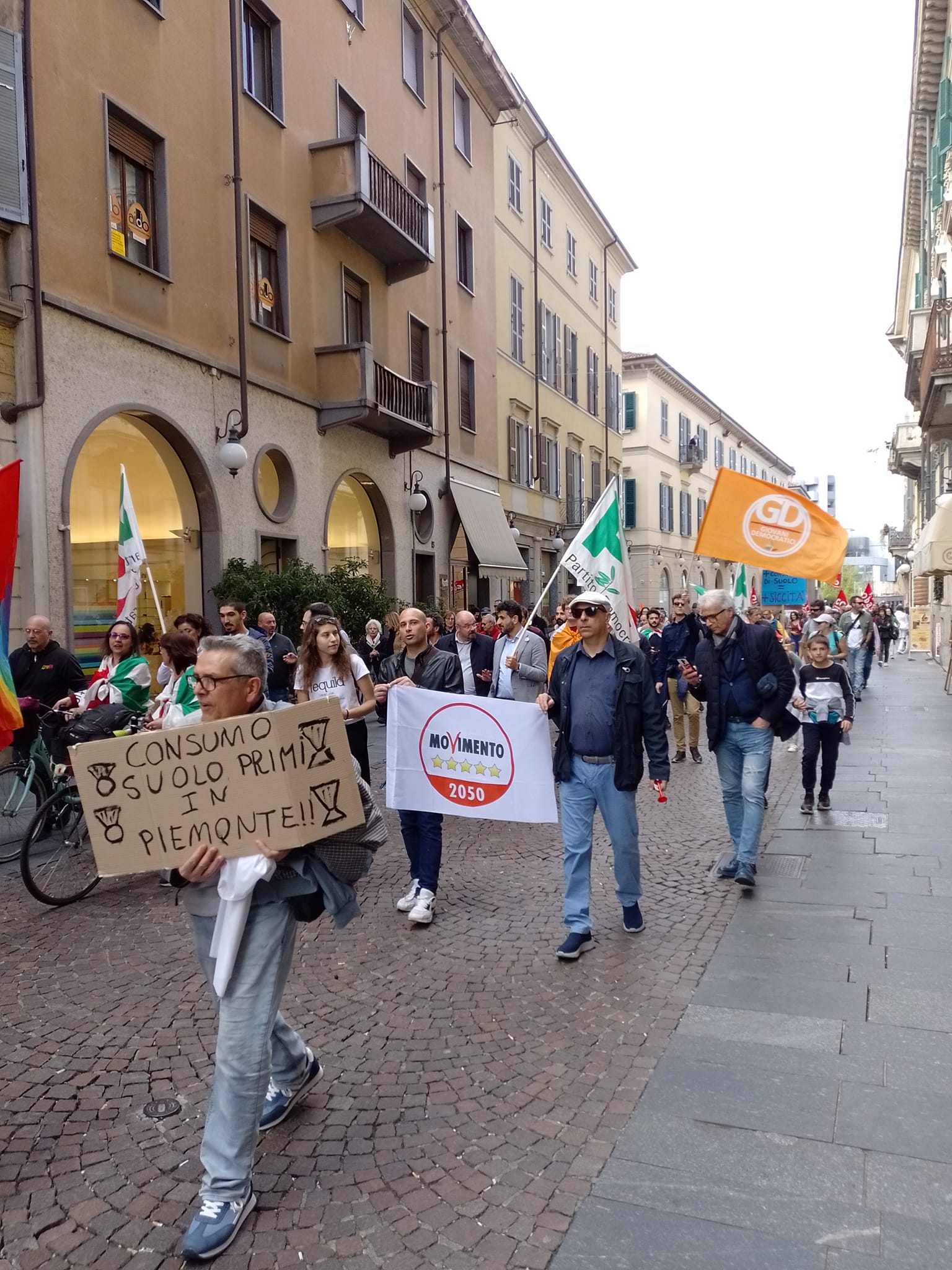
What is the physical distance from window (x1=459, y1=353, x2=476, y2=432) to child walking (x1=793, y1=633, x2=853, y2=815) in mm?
15513

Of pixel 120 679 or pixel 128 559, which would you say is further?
pixel 128 559

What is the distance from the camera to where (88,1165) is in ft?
10.4

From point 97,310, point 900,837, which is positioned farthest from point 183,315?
point 900,837

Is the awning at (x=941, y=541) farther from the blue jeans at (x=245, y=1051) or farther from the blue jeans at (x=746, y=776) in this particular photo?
the blue jeans at (x=245, y=1051)

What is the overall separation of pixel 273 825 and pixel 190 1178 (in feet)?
3.95

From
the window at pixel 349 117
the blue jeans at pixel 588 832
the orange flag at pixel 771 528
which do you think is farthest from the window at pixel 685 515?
the blue jeans at pixel 588 832

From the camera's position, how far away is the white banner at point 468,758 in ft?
18.7

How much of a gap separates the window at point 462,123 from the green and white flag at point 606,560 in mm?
17418

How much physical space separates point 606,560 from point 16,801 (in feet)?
15.8

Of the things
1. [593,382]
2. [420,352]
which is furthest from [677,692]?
[593,382]

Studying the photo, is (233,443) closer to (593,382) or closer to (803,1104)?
(803,1104)

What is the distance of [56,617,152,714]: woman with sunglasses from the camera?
22.3 feet

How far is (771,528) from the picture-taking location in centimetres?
743

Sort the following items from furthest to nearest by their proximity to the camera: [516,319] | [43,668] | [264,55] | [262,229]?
[516,319], [264,55], [262,229], [43,668]
